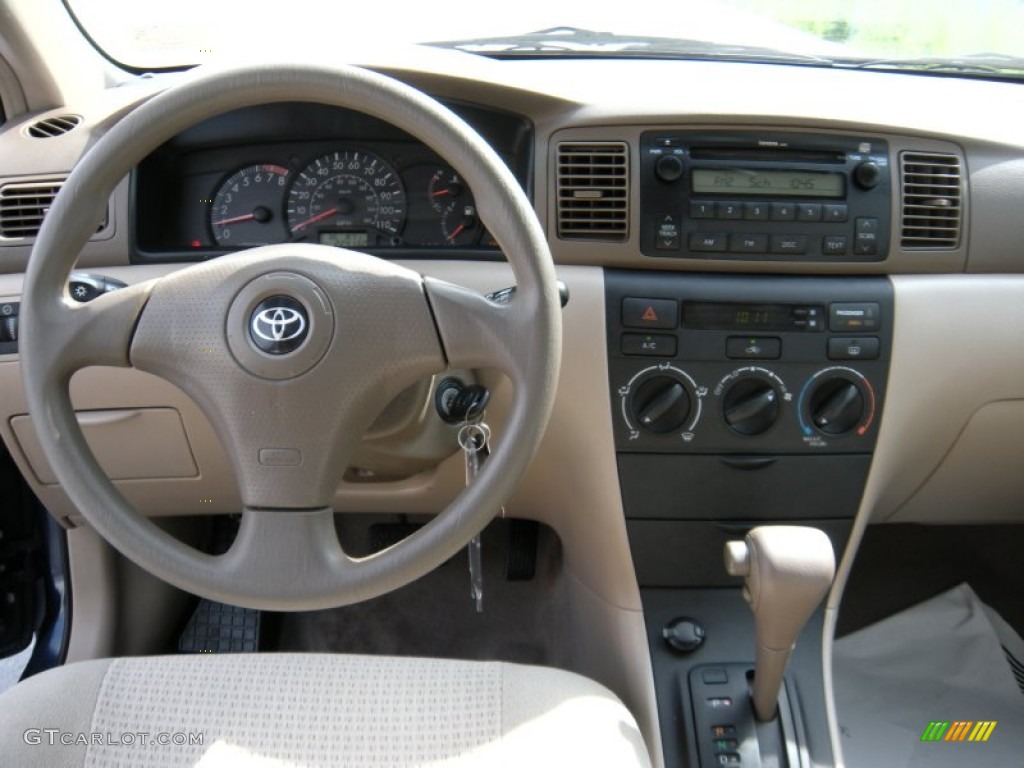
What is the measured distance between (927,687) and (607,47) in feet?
4.67

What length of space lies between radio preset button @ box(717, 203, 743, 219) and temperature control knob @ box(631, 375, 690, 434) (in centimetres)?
25

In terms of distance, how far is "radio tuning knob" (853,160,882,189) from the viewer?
4.50 ft

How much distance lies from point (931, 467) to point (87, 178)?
138cm

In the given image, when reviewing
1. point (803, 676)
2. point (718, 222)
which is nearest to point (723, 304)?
point (718, 222)

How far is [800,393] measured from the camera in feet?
4.60

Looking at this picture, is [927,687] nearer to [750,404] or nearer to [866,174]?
[750,404]

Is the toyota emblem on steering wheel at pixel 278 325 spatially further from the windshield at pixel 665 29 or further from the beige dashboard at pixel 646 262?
the windshield at pixel 665 29

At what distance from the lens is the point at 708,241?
137cm

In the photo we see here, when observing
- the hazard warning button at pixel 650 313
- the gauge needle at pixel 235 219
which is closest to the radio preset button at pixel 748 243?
the hazard warning button at pixel 650 313

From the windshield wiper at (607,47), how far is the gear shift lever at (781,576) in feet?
2.99

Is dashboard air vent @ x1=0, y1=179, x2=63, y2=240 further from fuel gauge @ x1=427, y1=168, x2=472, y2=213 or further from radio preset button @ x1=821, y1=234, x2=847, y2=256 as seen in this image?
radio preset button @ x1=821, y1=234, x2=847, y2=256

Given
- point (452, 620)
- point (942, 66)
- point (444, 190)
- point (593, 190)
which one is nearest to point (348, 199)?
point (444, 190)

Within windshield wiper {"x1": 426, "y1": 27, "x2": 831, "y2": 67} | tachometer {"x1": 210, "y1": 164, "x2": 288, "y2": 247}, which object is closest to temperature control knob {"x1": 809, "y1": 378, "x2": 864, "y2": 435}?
windshield wiper {"x1": 426, "y1": 27, "x2": 831, "y2": 67}

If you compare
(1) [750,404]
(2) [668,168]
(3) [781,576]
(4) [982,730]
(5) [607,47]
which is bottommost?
(4) [982,730]
